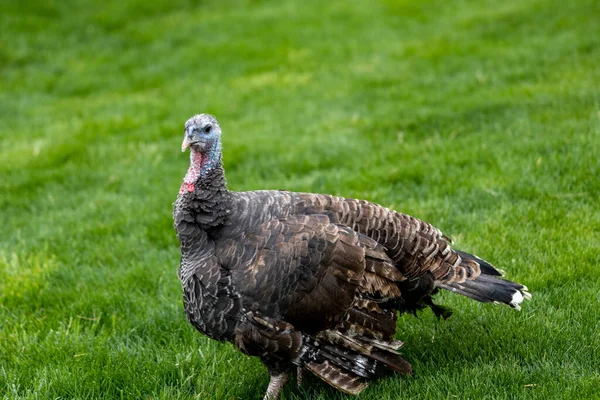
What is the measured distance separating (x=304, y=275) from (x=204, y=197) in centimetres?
77

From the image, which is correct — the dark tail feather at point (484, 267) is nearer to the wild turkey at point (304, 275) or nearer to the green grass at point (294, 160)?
the wild turkey at point (304, 275)

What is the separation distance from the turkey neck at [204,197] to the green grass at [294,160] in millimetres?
956

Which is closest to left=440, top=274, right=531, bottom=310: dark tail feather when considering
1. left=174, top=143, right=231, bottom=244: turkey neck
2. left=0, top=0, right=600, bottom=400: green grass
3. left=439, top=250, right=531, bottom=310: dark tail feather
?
left=439, top=250, right=531, bottom=310: dark tail feather

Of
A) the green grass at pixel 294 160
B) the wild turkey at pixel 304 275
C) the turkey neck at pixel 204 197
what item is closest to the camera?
the wild turkey at pixel 304 275

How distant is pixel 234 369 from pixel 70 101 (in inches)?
287

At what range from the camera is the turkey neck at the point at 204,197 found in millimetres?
4016

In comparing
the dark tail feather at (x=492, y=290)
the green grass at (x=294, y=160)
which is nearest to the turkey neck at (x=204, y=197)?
the green grass at (x=294, y=160)

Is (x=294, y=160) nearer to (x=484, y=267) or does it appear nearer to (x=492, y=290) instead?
(x=484, y=267)

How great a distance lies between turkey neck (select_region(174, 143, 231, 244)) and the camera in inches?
158

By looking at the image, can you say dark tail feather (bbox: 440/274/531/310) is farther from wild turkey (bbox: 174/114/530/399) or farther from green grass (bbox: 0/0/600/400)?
green grass (bbox: 0/0/600/400)

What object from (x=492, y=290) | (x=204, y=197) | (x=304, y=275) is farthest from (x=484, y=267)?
(x=204, y=197)

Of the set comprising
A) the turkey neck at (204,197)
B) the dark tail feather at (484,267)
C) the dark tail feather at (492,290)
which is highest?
the turkey neck at (204,197)

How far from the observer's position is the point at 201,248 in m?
4.02

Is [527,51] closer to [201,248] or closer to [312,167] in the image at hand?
[312,167]
